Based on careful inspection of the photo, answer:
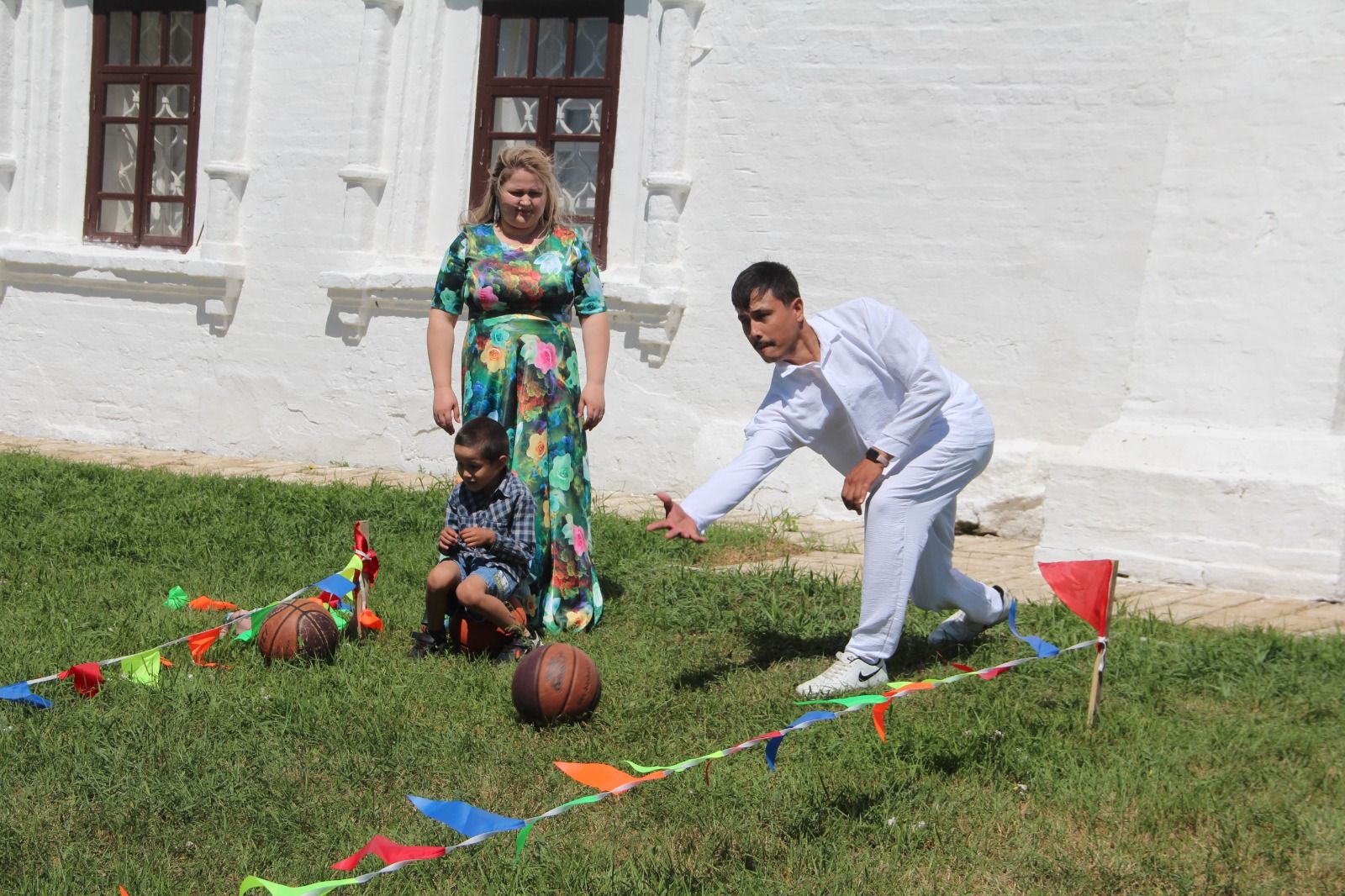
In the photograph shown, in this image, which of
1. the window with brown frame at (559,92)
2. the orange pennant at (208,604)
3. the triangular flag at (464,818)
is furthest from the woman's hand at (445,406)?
the window with brown frame at (559,92)

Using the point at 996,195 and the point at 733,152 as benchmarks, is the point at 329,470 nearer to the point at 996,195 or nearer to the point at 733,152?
the point at 733,152

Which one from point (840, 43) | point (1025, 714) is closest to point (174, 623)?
point (1025, 714)

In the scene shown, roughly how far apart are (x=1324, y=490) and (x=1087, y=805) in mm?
3806

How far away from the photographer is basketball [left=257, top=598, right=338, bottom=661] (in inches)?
211

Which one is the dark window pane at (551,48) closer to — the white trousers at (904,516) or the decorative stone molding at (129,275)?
the decorative stone molding at (129,275)

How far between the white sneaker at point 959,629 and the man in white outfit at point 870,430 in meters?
0.45

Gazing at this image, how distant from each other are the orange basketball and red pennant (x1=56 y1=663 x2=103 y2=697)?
1.26m

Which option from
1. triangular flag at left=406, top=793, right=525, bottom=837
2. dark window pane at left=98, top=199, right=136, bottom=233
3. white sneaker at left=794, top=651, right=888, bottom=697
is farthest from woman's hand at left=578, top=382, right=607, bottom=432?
dark window pane at left=98, top=199, right=136, bottom=233

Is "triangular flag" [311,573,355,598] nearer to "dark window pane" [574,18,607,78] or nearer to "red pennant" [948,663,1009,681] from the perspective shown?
"red pennant" [948,663,1009,681]

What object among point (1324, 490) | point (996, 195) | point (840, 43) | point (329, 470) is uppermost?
point (840, 43)

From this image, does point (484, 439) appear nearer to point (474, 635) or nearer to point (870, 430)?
point (474, 635)

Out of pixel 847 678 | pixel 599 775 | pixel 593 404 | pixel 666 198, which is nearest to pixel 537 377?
pixel 593 404

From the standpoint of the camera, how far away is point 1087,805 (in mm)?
3969

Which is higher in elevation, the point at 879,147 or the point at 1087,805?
the point at 879,147
